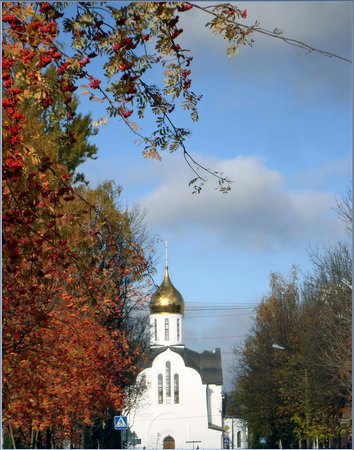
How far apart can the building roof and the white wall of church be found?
591 millimetres

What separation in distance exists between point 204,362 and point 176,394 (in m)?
6.48

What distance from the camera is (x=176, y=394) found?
86.1 m

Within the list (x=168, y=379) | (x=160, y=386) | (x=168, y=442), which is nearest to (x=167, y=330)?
(x=168, y=379)

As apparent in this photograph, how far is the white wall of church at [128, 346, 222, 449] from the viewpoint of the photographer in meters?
80.5

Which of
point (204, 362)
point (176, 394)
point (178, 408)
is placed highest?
point (204, 362)

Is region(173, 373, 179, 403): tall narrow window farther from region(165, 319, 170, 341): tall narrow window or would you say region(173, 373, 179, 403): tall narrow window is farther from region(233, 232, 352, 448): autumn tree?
region(233, 232, 352, 448): autumn tree

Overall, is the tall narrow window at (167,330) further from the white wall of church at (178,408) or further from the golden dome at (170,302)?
the golden dome at (170,302)

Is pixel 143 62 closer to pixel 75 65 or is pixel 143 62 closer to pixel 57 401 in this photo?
pixel 75 65

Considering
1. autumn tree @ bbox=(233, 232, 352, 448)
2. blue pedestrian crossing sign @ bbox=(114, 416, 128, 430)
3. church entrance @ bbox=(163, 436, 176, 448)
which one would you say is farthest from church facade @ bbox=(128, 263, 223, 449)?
blue pedestrian crossing sign @ bbox=(114, 416, 128, 430)

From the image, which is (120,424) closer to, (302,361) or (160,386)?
(302,361)

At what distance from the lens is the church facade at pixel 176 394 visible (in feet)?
262

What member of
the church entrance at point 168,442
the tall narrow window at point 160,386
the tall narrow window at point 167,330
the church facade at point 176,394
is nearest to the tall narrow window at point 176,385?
the church facade at point 176,394

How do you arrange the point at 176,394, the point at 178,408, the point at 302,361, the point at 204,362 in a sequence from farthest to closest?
1. the point at 204,362
2. the point at 176,394
3. the point at 178,408
4. the point at 302,361

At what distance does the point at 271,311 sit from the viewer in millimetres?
51656
